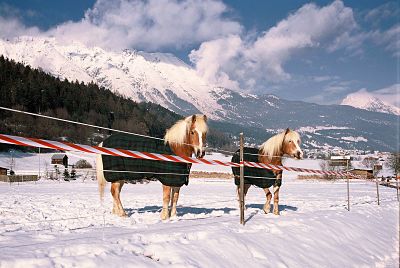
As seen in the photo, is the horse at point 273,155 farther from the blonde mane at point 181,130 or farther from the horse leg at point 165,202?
the horse leg at point 165,202

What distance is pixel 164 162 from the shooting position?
7.71 m

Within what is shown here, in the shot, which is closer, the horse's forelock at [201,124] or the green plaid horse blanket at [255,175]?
the horse's forelock at [201,124]

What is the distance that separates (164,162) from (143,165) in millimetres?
484

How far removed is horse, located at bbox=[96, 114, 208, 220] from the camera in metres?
7.68

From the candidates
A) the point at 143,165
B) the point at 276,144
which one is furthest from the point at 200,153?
the point at 276,144

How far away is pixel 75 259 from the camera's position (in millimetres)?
3572

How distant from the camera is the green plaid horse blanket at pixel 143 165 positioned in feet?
25.2

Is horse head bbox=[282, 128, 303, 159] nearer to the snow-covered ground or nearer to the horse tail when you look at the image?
the snow-covered ground

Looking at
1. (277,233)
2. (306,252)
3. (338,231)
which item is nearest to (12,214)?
(277,233)

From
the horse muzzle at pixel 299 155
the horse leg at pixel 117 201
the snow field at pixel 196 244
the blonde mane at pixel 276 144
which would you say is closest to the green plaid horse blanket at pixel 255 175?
the blonde mane at pixel 276 144

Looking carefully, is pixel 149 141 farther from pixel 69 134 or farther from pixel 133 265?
pixel 69 134

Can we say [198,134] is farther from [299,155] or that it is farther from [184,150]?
[299,155]

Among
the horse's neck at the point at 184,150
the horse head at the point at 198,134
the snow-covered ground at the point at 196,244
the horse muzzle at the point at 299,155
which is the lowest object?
the snow-covered ground at the point at 196,244

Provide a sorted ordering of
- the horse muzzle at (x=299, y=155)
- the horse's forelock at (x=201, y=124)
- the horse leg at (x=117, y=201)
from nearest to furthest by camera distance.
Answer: the horse's forelock at (x=201, y=124) → the horse leg at (x=117, y=201) → the horse muzzle at (x=299, y=155)
